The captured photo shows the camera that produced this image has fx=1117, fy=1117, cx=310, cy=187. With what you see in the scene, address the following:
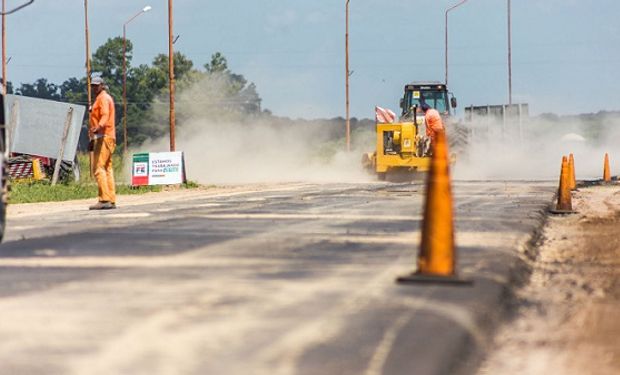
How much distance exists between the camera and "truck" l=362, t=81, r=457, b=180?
116 ft

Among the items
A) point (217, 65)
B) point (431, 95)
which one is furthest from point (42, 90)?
point (431, 95)

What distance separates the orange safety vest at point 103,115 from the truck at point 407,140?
1832cm

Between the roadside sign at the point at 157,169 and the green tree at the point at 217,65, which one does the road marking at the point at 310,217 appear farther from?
the green tree at the point at 217,65

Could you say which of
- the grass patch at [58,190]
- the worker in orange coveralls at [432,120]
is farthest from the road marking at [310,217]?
the worker in orange coveralls at [432,120]

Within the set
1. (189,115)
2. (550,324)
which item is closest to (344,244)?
(550,324)

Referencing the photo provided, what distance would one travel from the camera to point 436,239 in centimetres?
750

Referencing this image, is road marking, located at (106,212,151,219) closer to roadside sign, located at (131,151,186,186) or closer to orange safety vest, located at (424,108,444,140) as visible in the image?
orange safety vest, located at (424,108,444,140)

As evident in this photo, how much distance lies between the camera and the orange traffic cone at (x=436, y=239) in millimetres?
7465

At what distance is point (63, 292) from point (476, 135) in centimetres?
4516

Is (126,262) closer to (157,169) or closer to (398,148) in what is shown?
(157,169)

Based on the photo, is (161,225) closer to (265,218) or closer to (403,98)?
(265,218)

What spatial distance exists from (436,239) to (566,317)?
110 cm

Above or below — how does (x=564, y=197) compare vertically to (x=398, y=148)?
below

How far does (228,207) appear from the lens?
681 inches
